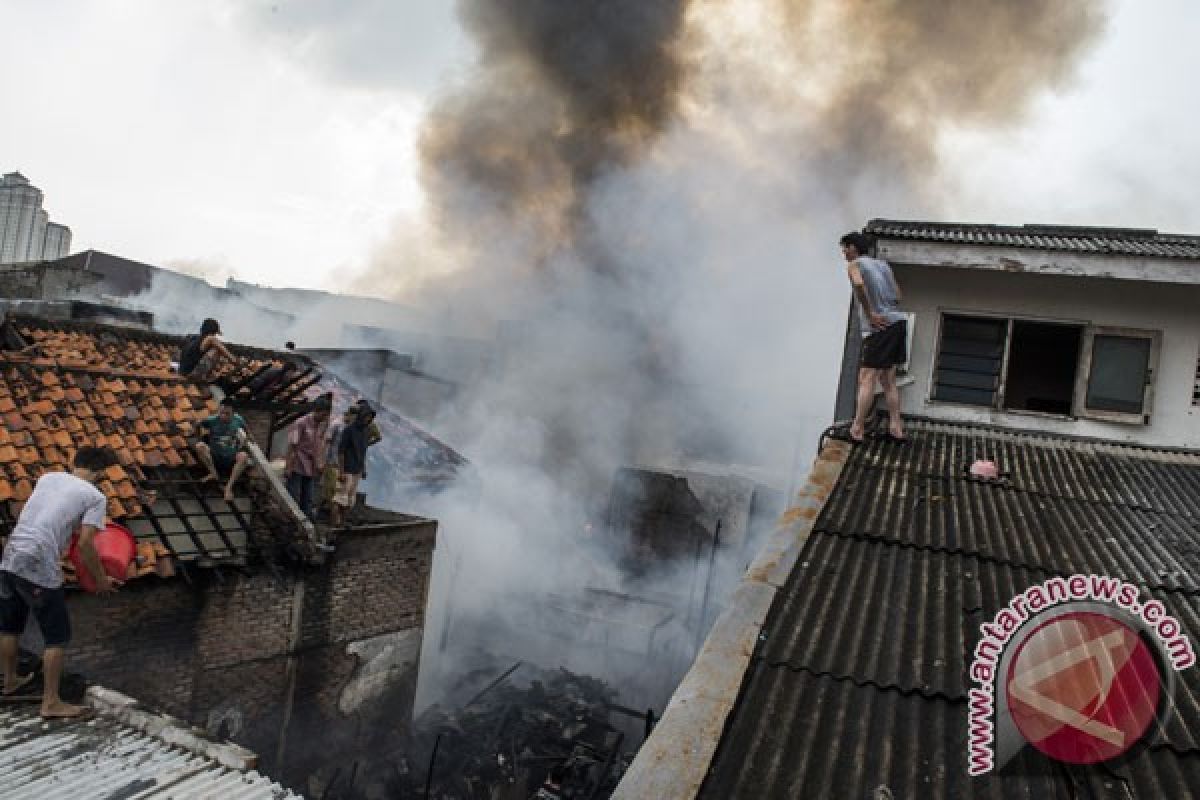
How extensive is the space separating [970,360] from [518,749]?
7366 mm

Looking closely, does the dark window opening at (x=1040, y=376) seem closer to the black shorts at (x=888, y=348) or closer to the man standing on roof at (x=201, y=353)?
the black shorts at (x=888, y=348)

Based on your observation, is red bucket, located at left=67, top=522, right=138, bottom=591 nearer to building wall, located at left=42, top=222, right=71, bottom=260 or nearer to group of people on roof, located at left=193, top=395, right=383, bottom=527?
group of people on roof, located at left=193, top=395, right=383, bottom=527

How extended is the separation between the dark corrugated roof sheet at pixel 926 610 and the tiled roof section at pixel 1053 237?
206 centimetres

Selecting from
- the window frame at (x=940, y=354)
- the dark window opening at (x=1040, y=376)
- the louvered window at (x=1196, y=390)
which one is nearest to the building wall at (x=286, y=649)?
the window frame at (x=940, y=354)

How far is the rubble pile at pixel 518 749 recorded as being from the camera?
8938 mm

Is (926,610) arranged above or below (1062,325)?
below

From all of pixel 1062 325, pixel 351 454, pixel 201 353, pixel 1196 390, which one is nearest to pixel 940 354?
pixel 1062 325

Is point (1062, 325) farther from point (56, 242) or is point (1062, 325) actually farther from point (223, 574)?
point (56, 242)

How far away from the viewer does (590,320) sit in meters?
27.0

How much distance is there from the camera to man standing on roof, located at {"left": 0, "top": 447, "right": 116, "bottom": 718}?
385cm

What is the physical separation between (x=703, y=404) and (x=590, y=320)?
519cm

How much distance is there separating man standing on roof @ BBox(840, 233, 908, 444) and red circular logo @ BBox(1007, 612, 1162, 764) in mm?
3055

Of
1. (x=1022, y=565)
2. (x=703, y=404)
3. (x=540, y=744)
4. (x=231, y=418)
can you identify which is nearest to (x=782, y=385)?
(x=703, y=404)

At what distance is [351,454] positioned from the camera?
945 cm
